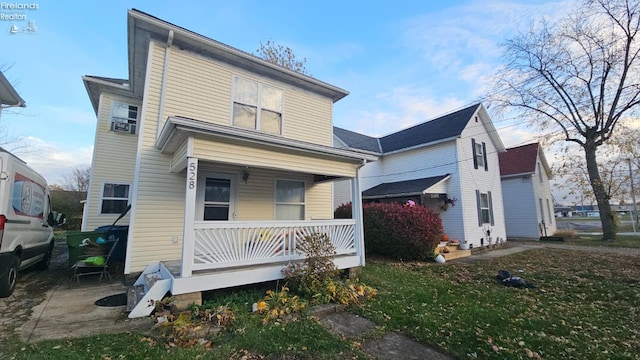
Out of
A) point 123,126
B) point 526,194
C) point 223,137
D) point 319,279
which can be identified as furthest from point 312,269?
point 526,194

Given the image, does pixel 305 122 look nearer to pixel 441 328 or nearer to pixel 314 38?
pixel 314 38

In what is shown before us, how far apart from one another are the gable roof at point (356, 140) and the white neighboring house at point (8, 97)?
45.9 ft

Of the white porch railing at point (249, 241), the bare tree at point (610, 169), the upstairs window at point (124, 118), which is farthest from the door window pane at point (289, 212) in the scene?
the bare tree at point (610, 169)

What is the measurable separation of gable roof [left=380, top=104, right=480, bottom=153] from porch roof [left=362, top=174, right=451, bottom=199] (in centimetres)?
214

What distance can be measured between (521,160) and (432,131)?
9.71m

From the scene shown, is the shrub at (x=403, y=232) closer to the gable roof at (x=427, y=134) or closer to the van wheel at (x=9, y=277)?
the gable roof at (x=427, y=134)

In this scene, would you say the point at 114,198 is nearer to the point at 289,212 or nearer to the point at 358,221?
the point at 289,212

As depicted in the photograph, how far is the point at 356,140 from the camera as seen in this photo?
17859 millimetres

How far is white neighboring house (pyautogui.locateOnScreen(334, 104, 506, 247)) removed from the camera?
510 inches

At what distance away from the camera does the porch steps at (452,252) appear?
35.2 feet

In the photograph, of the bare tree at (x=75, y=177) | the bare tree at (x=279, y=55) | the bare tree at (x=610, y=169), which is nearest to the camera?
the bare tree at (x=610, y=169)

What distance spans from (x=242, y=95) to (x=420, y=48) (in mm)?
8154

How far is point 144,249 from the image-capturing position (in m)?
6.16

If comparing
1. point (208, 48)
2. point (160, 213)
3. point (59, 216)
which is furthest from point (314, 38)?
point (59, 216)
